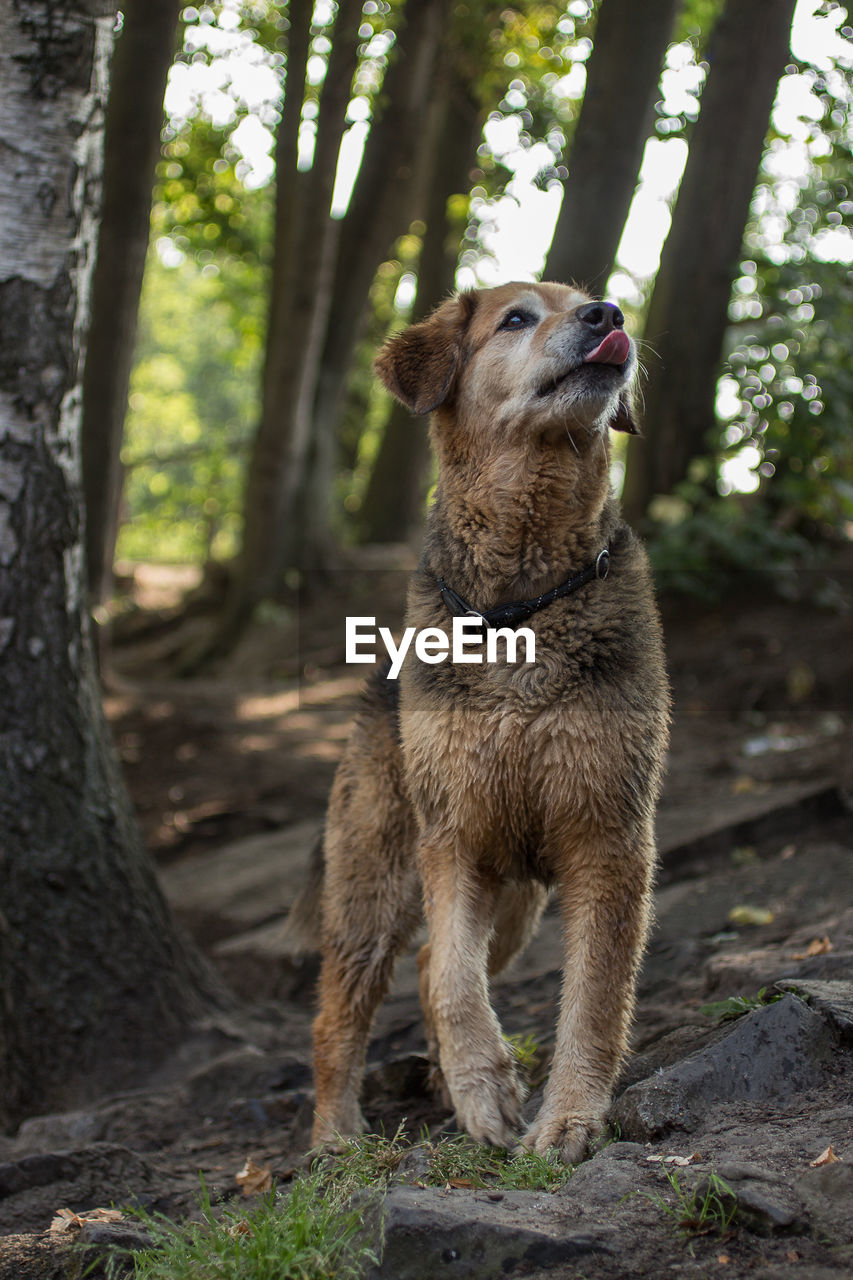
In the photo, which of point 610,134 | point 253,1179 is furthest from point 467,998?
point 610,134

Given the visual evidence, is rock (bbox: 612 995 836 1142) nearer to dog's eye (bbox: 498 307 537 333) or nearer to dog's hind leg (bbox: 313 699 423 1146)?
dog's hind leg (bbox: 313 699 423 1146)

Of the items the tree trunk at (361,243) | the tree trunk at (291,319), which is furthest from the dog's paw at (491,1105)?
A: the tree trunk at (361,243)

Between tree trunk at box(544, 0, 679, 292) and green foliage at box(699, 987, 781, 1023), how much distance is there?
22.4ft

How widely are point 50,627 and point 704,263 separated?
341 inches

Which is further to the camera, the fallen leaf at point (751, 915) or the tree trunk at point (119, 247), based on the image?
the tree trunk at point (119, 247)

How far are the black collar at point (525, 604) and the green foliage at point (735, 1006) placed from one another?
1375 mm

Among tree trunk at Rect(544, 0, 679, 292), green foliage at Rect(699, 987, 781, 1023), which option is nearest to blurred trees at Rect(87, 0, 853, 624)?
tree trunk at Rect(544, 0, 679, 292)

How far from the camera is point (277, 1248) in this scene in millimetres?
2570

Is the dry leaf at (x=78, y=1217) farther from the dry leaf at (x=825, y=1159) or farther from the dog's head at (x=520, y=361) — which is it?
the dog's head at (x=520, y=361)

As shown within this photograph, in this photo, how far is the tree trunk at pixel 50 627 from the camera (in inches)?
186

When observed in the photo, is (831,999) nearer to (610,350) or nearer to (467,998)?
(467,998)

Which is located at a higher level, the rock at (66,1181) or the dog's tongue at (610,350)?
the dog's tongue at (610,350)

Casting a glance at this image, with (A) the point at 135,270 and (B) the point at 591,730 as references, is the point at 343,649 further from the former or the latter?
(B) the point at 591,730

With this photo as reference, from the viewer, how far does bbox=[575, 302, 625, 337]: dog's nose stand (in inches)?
157
